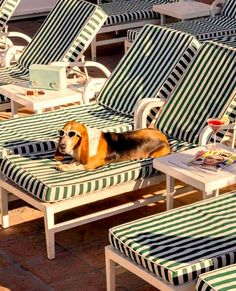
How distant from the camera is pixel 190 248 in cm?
637

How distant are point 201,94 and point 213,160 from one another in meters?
1.27

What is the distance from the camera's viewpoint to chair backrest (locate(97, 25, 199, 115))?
9.08 m

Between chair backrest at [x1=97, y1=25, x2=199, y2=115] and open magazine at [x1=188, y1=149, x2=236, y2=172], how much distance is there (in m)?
1.53

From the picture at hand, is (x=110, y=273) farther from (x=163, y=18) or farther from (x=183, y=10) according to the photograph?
(x=163, y=18)

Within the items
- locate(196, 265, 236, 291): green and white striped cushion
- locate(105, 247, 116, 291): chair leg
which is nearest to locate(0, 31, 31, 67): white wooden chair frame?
locate(105, 247, 116, 291): chair leg

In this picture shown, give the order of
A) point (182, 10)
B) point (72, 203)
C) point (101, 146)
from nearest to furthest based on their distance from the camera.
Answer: point (72, 203) → point (101, 146) → point (182, 10)

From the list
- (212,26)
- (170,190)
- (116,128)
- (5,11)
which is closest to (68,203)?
(170,190)

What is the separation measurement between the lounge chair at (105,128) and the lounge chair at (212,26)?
2.51m

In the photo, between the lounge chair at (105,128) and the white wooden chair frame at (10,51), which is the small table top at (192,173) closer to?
the lounge chair at (105,128)

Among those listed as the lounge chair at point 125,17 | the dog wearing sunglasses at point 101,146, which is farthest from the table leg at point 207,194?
the lounge chair at point 125,17

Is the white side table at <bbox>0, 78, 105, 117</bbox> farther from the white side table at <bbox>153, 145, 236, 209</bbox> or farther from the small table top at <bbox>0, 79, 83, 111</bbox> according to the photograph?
the white side table at <bbox>153, 145, 236, 209</bbox>

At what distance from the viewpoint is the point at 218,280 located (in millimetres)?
5910

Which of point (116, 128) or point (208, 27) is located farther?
point (208, 27)

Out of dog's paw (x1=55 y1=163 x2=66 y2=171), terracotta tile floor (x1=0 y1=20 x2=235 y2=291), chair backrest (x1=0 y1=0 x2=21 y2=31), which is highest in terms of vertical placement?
chair backrest (x1=0 y1=0 x2=21 y2=31)
